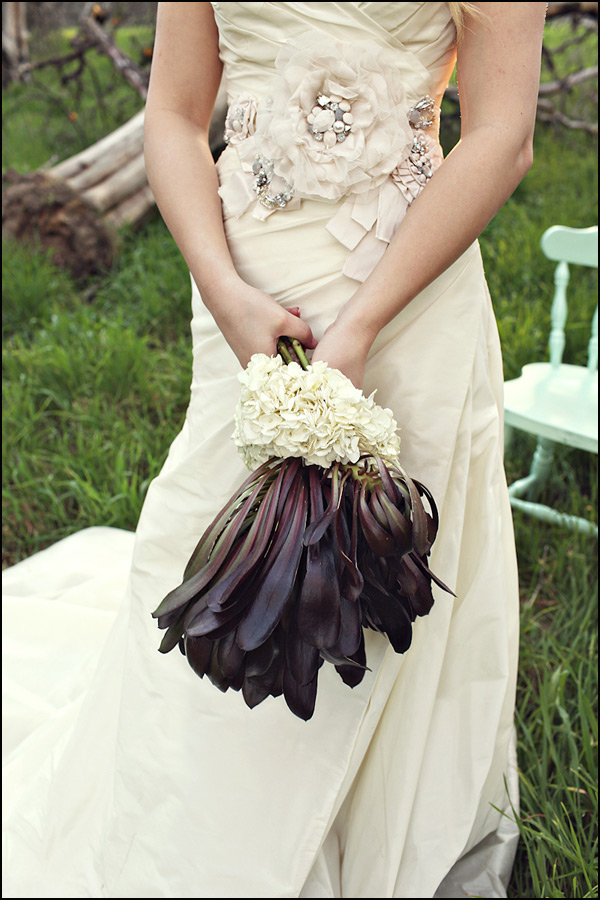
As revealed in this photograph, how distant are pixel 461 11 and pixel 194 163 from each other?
512mm

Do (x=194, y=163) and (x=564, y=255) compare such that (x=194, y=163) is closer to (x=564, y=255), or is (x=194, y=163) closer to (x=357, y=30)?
(x=357, y=30)

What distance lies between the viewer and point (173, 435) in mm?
2980

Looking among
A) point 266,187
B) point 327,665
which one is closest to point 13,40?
point 266,187

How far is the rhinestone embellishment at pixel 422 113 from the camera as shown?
1.27m

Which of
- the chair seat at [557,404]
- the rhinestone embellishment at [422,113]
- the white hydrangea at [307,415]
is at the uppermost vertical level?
the rhinestone embellishment at [422,113]

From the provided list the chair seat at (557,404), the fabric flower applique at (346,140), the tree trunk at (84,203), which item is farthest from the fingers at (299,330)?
the tree trunk at (84,203)

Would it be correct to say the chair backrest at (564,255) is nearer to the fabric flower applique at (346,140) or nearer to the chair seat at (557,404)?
the chair seat at (557,404)

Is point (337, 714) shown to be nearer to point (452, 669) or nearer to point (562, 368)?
point (452, 669)

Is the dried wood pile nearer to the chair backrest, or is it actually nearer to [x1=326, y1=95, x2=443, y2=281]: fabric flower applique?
the chair backrest

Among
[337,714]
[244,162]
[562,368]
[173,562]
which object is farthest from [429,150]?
[562,368]

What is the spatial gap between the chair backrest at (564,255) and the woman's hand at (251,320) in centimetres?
184

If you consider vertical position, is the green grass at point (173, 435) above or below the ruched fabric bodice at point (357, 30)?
below

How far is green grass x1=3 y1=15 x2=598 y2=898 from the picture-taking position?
1747 millimetres

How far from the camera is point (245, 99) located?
133cm
